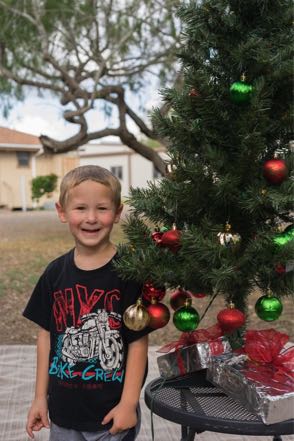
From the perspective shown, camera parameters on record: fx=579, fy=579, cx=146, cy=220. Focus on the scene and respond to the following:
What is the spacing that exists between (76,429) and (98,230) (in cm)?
64

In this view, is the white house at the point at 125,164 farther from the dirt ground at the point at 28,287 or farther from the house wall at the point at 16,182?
the dirt ground at the point at 28,287

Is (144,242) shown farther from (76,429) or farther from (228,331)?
(76,429)

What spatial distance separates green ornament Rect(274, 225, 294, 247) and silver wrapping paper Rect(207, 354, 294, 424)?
1.24 feet

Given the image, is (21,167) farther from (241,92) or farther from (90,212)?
(241,92)

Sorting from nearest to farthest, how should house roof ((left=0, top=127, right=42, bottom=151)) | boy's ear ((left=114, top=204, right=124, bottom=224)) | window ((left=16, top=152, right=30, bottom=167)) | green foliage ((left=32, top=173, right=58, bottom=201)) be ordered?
boy's ear ((left=114, top=204, right=124, bottom=224))
green foliage ((left=32, top=173, right=58, bottom=201))
house roof ((left=0, top=127, right=42, bottom=151))
window ((left=16, top=152, right=30, bottom=167))

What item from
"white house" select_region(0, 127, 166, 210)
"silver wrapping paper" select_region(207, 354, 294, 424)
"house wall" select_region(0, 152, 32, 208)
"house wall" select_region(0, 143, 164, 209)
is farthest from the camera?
"house wall" select_region(0, 143, 164, 209)

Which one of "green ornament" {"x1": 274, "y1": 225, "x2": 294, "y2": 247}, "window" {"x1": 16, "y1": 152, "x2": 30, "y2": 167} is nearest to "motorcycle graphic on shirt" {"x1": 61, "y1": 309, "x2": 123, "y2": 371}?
"green ornament" {"x1": 274, "y1": 225, "x2": 294, "y2": 247}

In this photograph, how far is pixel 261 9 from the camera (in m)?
1.79

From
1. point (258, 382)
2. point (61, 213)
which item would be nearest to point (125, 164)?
point (61, 213)

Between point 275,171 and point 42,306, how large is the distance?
2.98 feet

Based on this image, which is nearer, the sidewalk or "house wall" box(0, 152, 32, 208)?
the sidewalk

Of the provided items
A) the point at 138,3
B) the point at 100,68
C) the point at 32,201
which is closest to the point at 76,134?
the point at 100,68

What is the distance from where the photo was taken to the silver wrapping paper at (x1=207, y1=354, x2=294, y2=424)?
1.55 meters

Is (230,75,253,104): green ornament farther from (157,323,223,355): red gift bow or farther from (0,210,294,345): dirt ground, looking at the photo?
(0,210,294,345): dirt ground
